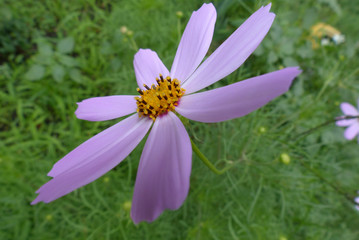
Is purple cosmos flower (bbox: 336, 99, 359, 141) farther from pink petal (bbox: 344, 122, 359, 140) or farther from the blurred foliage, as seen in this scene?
the blurred foliage

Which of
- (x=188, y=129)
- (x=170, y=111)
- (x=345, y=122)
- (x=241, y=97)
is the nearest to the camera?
(x=241, y=97)

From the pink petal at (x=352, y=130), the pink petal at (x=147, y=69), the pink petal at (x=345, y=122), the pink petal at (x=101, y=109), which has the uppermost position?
the pink petal at (x=147, y=69)

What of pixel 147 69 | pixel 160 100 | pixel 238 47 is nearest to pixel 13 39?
pixel 147 69

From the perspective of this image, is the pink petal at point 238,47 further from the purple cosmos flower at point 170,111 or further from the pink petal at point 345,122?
the pink petal at point 345,122

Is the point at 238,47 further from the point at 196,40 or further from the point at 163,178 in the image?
the point at 163,178

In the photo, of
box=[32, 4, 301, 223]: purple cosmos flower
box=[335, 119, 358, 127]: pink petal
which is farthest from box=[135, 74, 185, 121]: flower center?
box=[335, 119, 358, 127]: pink petal

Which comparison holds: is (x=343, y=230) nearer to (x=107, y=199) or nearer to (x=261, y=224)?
(x=261, y=224)

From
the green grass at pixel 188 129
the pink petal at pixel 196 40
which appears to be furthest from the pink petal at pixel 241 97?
the green grass at pixel 188 129
